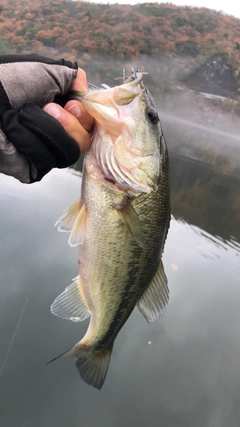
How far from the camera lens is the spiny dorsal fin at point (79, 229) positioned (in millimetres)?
1823

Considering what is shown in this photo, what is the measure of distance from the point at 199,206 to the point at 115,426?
1320cm

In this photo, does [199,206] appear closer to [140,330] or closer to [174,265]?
[174,265]

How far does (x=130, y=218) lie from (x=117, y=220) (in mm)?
97

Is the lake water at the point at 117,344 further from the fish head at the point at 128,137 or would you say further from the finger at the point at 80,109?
the finger at the point at 80,109

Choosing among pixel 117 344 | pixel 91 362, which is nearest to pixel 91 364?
pixel 91 362

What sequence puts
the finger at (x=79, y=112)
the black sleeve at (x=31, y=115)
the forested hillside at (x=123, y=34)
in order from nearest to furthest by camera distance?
the black sleeve at (x=31, y=115)
the finger at (x=79, y=112)
the forested hillside at (x=123, y=34)

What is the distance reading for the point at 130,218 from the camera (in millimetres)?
1738

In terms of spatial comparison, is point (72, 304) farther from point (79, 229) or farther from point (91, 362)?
point (79, 229)

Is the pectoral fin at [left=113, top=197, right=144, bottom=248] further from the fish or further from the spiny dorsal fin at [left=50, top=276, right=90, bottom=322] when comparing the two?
the spiny dorsal fin at [left=50, top=276, right=90, bottom=322]

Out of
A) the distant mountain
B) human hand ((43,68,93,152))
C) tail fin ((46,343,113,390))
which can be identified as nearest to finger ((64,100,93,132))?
human hand ((43,68,93,152))

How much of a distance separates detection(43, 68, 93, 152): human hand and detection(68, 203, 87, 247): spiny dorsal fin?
335 mm

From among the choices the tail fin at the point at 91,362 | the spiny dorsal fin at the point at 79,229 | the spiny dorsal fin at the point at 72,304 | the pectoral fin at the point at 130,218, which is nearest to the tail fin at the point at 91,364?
the tail fin at the point at 91,362

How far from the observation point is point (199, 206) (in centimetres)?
1722

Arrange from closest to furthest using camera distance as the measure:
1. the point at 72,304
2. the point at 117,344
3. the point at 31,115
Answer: the point at 31,115 < the point at 72,304 < the point at 117,344
